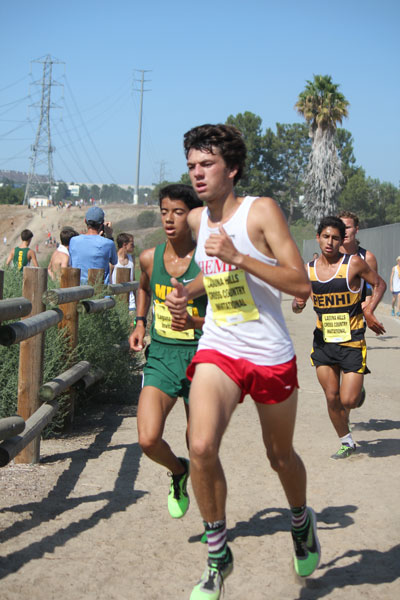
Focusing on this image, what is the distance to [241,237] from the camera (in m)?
3.59

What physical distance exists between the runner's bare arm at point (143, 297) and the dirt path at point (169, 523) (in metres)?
1.12

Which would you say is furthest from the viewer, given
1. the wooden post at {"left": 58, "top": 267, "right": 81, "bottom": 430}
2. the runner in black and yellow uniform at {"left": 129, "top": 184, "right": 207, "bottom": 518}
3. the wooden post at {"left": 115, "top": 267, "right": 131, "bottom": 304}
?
the wooden post at {"left": 115, "top": 267, "right": 131, "bottom": 304}

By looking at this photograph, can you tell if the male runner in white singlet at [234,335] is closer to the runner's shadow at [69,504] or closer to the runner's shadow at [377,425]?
the runner's shadow at [69,504]

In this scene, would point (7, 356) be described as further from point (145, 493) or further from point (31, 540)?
point (31, 540)

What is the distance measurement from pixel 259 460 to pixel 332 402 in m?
0.78

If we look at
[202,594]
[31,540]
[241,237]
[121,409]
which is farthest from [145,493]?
[121,409]

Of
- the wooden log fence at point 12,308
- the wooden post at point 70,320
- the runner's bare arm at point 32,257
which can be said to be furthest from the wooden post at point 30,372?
the runner's bare arm at point 32,257

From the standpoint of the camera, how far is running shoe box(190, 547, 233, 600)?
10.9 feet

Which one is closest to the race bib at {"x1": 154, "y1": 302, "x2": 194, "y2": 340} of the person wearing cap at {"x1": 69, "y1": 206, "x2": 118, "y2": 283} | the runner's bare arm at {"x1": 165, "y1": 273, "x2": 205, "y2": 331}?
the runner's bare arm at {"x1": 165, "y1": 273, "x2": 205, "y2": 331}

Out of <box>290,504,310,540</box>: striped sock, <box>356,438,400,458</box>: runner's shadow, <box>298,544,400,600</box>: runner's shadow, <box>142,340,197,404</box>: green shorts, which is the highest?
<box>142,340,197,404</box>: green shorts

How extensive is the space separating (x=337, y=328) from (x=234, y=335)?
3.28m

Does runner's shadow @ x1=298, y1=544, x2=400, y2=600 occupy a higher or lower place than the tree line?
lower

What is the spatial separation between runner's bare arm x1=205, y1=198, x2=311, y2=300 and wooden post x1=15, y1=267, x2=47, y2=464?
9.48 ft

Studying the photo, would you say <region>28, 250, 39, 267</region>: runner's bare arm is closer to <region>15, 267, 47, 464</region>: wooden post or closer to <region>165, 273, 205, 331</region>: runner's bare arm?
<region>15, 267, 47, 464</region>: wooden post
